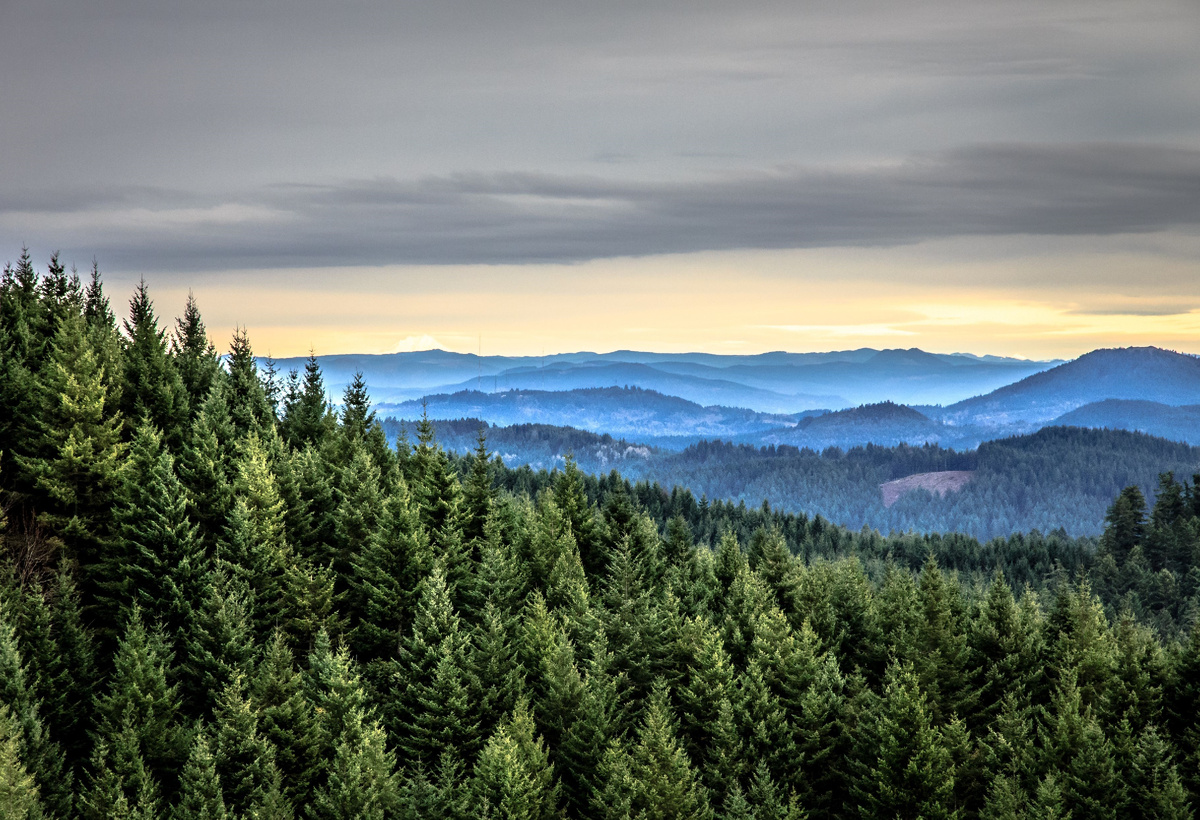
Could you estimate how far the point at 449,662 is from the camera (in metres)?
50.4

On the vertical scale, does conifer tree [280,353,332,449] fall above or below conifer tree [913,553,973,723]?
above

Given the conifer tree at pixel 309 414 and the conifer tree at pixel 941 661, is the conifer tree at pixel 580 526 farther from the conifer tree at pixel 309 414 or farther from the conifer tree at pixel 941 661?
the conifer tree at pixel 309 414

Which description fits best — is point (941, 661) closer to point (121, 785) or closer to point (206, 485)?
point (206, 485)

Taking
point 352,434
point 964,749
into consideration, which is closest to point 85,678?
point 352,434

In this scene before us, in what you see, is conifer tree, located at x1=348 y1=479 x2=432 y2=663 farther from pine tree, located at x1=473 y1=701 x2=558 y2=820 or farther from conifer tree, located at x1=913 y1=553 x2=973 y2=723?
conifer tree, located at x1=913 y1=553 x2=973 y2=723

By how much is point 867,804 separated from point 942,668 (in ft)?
36.8

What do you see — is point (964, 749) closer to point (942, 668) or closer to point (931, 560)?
point (942, 668)

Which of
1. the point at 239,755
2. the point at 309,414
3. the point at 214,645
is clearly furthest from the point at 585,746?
the point at 309,414

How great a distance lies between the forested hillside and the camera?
46.9m

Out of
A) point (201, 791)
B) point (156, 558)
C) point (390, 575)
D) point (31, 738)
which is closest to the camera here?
point (201, 791)

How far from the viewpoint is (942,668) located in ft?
207

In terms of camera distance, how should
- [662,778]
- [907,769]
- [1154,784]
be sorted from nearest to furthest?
[662,778], [907,769], [1154,784]

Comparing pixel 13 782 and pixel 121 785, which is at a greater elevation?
pixel 13 782

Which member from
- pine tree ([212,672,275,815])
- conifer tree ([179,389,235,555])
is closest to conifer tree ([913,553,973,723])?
pine tree ([212,672,275,815])
